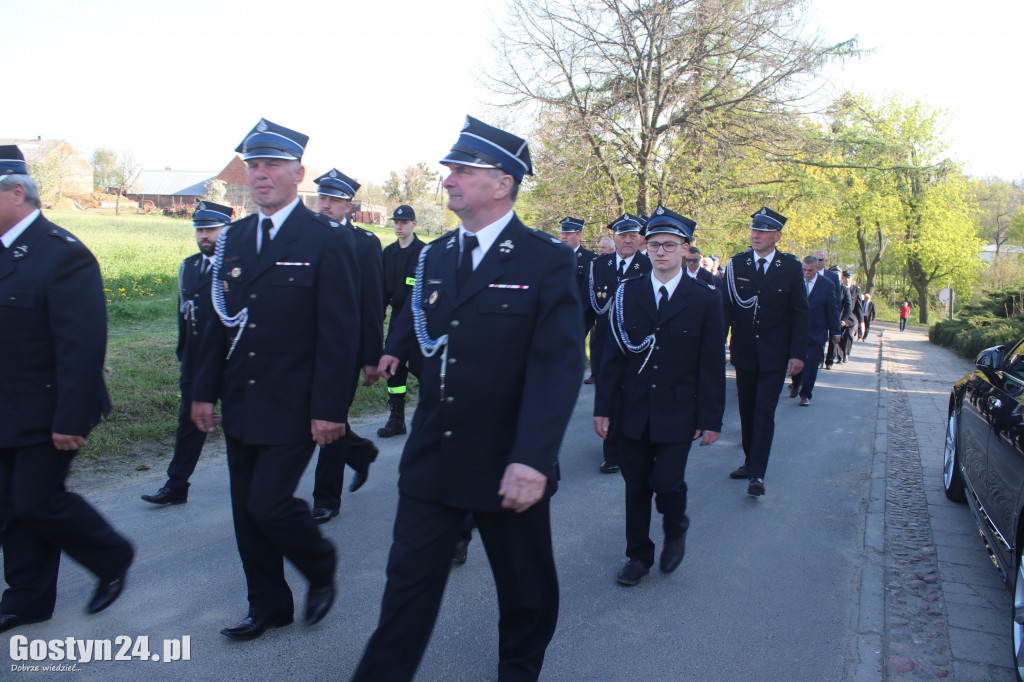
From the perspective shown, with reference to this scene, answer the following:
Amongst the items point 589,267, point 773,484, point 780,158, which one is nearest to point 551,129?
point 780,158

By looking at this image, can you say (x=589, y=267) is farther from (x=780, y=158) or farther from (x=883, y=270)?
(x=883, y=270)

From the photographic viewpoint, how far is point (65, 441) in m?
3.43

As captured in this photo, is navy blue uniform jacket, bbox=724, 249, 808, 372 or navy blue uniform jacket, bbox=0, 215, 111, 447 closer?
navy blue uniform jacket, bbox=0, 215, 111, 447

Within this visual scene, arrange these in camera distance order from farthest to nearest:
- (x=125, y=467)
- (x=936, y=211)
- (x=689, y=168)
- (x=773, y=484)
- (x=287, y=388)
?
(x=936, y=211) → (x=689, y=168) → (x=773, y=484) → (x=125, y=467) → (x=287, y=388)

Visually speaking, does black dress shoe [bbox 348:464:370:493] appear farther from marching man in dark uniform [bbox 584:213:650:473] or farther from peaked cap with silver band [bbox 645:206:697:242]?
peaked cap with silver band [bbox 645:206:697:242]

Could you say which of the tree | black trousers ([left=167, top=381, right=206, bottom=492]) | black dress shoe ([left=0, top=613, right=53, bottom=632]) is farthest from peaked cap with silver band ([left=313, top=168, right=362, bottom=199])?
the tree

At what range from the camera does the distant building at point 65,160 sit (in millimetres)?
65938

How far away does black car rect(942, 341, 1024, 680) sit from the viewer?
378cm

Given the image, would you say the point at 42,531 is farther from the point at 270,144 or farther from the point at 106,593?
the point at 270,144

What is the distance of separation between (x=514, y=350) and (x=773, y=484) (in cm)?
490

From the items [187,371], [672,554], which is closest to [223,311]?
[187,371]

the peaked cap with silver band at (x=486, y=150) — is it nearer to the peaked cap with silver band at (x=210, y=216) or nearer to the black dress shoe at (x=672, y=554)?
the black dress shoe at (x=672, y=554)

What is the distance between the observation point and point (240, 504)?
3.52m

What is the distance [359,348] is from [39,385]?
174 cm
